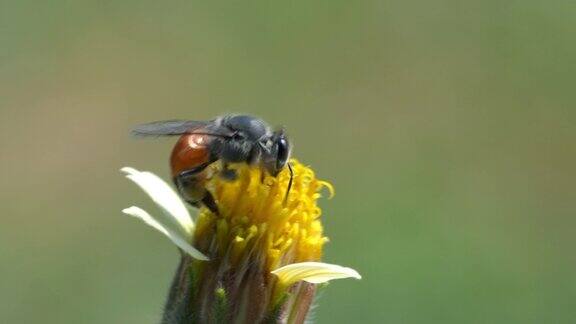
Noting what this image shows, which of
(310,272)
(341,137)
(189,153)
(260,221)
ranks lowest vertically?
(310,272)

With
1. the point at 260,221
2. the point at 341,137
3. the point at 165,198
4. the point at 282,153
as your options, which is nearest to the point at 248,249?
the point at 260,221

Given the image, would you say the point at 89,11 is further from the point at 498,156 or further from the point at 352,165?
the point at 498,156

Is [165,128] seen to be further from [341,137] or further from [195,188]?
[341,137]

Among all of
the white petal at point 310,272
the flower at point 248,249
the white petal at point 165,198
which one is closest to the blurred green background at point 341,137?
the white petal at point 165,198

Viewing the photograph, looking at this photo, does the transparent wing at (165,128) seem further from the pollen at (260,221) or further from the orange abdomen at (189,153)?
the pollen at (260,221)

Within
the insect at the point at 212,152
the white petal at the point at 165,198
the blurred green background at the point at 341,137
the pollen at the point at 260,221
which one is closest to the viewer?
the pollen at the point at 260,221

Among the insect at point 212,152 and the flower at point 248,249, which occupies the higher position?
the insect at point 212,152

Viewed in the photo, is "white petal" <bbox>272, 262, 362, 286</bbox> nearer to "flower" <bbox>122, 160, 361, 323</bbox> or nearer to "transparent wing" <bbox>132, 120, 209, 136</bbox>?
"flower" <bbox>122, 160, 361, 323</bbox>
